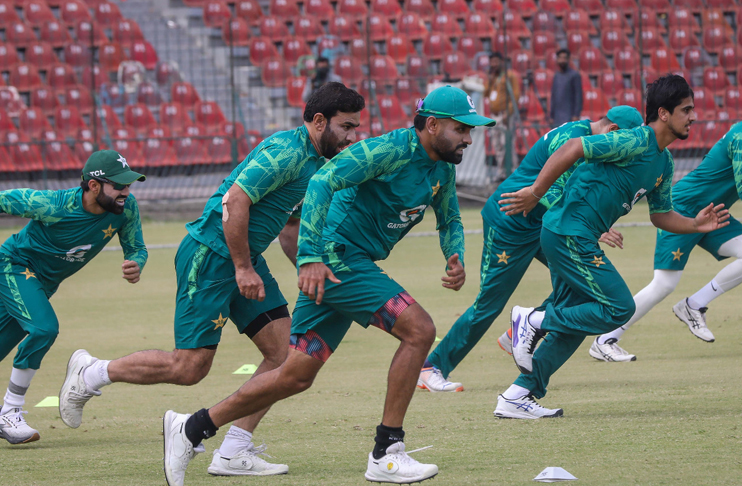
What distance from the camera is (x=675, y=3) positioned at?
2045 centimetres

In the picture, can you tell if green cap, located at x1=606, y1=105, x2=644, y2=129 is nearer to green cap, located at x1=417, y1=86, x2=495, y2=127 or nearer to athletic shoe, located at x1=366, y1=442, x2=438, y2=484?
green cap, located at x1=417, y1=86, x2=495, y2=127

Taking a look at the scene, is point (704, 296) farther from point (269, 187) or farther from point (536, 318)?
point (269, 187)

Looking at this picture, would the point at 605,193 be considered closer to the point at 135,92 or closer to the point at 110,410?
the point at 110,410

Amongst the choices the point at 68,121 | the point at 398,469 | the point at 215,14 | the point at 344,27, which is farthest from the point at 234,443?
the point at 215,14

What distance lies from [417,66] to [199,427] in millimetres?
16263

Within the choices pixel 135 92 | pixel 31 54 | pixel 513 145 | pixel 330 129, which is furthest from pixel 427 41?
pixel 330 129

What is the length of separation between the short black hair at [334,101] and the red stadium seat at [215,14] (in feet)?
59.6

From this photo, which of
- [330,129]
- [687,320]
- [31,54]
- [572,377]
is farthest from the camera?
[31,54]

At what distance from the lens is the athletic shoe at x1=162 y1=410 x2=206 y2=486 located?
13.1 feet

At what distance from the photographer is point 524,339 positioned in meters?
5.91

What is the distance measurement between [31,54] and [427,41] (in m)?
8.53

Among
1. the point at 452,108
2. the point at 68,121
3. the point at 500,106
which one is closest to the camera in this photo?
the point at 452,108

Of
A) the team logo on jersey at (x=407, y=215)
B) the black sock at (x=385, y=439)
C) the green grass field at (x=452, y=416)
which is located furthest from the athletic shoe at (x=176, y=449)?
the team logo on jersey at (x=407, y=215)

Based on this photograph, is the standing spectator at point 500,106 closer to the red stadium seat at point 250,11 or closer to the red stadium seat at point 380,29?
the red stadium seat at point 380,29
